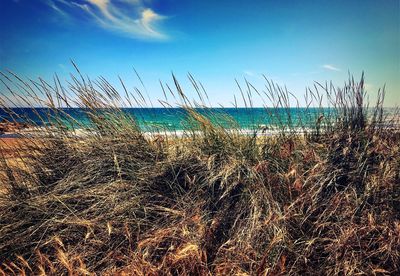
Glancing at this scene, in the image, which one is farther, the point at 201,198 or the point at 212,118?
the point at 212,118

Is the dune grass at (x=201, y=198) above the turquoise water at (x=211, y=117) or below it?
below

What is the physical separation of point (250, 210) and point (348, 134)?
1384mm

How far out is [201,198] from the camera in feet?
8.34

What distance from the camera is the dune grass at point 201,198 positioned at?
2.04 metres

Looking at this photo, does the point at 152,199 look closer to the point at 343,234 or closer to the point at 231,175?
the point at 231,175

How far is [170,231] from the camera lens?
2197 mm

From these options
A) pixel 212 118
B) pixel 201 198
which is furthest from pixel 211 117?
pixel 201 198

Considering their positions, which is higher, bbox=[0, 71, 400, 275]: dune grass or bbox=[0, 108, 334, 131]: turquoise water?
bbox=[0, 108, 334, 131]: turquoise water

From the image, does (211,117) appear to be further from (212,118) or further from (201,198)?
(201,198)

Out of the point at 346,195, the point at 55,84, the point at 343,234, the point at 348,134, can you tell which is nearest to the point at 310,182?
the point at 346,195

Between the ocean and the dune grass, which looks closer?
the dune grass

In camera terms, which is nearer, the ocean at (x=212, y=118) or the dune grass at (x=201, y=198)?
the dune grass at (x=201, y=198)

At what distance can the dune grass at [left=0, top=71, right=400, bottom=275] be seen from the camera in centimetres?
204

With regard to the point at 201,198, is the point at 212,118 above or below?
above
